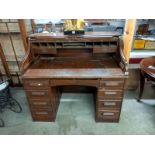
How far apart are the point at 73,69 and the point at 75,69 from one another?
2 centimetres

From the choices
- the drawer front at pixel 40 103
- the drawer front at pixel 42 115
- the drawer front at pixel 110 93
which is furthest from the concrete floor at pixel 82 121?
the drawer front at pixel 110 93

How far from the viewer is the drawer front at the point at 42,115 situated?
6.37ft

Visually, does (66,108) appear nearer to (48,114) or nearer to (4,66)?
(48,114)

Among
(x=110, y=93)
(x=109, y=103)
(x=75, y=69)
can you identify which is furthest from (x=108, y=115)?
(x=75, y=69)

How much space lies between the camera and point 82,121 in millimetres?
2066

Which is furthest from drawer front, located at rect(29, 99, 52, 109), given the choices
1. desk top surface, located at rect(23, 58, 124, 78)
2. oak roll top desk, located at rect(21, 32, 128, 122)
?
desk top surface, located at rect(23, 58, 124, 78)

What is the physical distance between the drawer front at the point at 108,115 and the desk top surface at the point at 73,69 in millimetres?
568

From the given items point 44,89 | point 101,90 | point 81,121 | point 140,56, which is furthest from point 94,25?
point 81,121

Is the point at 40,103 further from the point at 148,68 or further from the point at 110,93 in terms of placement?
the point at 148,68

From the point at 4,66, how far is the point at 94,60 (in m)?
1.68

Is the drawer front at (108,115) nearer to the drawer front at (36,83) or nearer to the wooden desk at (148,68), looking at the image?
the wooden desk at (148,68)

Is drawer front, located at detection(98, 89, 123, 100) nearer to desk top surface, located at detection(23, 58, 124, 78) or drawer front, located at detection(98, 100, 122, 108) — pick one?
drawer front, located at detection(98, 100, 122, 108)

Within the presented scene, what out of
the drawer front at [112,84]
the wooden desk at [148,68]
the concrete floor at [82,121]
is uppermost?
the wooden desk at [148,68]

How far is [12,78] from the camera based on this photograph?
2.78 metres
